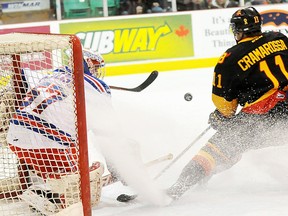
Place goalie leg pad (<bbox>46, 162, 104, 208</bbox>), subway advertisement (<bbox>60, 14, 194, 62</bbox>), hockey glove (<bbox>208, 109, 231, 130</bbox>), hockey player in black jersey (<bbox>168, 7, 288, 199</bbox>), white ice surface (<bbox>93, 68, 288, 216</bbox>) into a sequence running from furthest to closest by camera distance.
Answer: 1. subway advertisement (<bbox>60, 14, 194, 62</bbox>)
2. hockey glove (<bbox>208, 109, 231, 130</bbox>)
3. hockey player in black jersey (<bbox>168, 7, 288, 199</bbox>)
4. white ice surface (<bbox>93, 68, 288, 216</bbox>)
5. goalie leg pad (<bbox>46, 162, 104, 208</bbox>)

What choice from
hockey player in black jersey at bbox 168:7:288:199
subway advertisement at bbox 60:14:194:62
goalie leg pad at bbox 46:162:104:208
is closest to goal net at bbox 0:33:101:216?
Answer: goalie leg pad at bbox 46:162:104:208

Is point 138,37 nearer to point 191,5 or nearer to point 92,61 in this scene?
point 191,5

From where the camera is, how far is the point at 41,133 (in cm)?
265

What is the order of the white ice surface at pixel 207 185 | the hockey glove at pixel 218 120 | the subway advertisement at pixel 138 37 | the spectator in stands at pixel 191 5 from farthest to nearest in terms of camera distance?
1. the spectator in stands at pixel 191 5
2. the subway advertisement at pixel 138 37
3. the hockey glove at pixel 218 120
4. the white ice surface at pixel 207 185

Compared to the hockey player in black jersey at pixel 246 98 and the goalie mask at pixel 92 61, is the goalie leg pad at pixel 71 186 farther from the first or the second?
the goalie mask at pixel 92 61

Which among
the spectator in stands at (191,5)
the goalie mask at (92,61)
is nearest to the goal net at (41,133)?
the goalie mask at (92,61)

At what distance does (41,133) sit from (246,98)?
99cm

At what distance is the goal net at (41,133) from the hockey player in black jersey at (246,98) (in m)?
0.55

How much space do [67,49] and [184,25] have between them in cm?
497

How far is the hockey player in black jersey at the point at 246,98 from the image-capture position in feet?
9.86

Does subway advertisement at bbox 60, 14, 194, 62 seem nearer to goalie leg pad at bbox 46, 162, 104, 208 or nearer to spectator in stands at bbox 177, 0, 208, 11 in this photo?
spectator in stands at bbox 177, 0, 208, 11

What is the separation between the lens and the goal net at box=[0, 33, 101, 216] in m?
2.57

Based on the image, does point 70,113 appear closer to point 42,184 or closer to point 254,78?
point 42,184

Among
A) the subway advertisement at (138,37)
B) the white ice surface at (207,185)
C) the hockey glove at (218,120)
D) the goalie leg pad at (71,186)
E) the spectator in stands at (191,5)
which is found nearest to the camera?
the goalie leg pad at (71,186)
